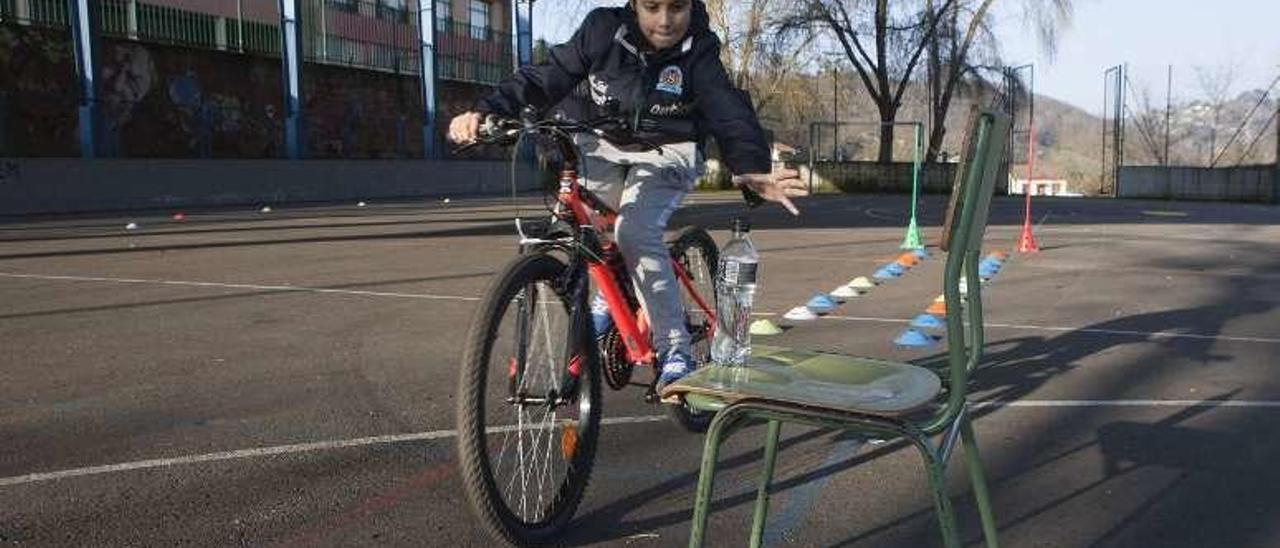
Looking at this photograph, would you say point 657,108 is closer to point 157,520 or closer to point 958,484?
point 958,484

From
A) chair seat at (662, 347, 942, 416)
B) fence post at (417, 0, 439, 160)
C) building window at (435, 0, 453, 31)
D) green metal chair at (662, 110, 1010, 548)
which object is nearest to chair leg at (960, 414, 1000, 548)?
green metal chair at (662, 110, 1010, 548)

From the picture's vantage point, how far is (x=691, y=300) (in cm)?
449

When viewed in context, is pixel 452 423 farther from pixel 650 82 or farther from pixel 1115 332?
pixel 1115 332

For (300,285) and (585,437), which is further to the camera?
(300,285)

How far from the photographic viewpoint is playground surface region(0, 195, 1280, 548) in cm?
335

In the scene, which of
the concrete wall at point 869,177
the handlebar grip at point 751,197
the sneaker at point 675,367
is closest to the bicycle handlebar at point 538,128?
the handlebar grip at point 751,197

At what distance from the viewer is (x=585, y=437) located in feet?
11.1

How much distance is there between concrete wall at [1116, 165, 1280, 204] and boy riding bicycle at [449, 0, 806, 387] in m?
35.7

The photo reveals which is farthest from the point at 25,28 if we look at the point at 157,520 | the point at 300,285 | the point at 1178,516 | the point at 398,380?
the point at 1178,516

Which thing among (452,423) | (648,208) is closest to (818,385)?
(648,208)

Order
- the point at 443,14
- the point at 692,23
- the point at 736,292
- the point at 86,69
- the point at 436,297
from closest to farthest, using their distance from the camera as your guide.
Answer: the point at 736,292
the point at 692,23
the point at 436,297
the point at 86,69
the point at 443,14

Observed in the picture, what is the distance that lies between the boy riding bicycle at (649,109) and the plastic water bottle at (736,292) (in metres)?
0.38

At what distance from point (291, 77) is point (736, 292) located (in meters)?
27.6

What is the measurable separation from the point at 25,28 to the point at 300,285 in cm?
1774
